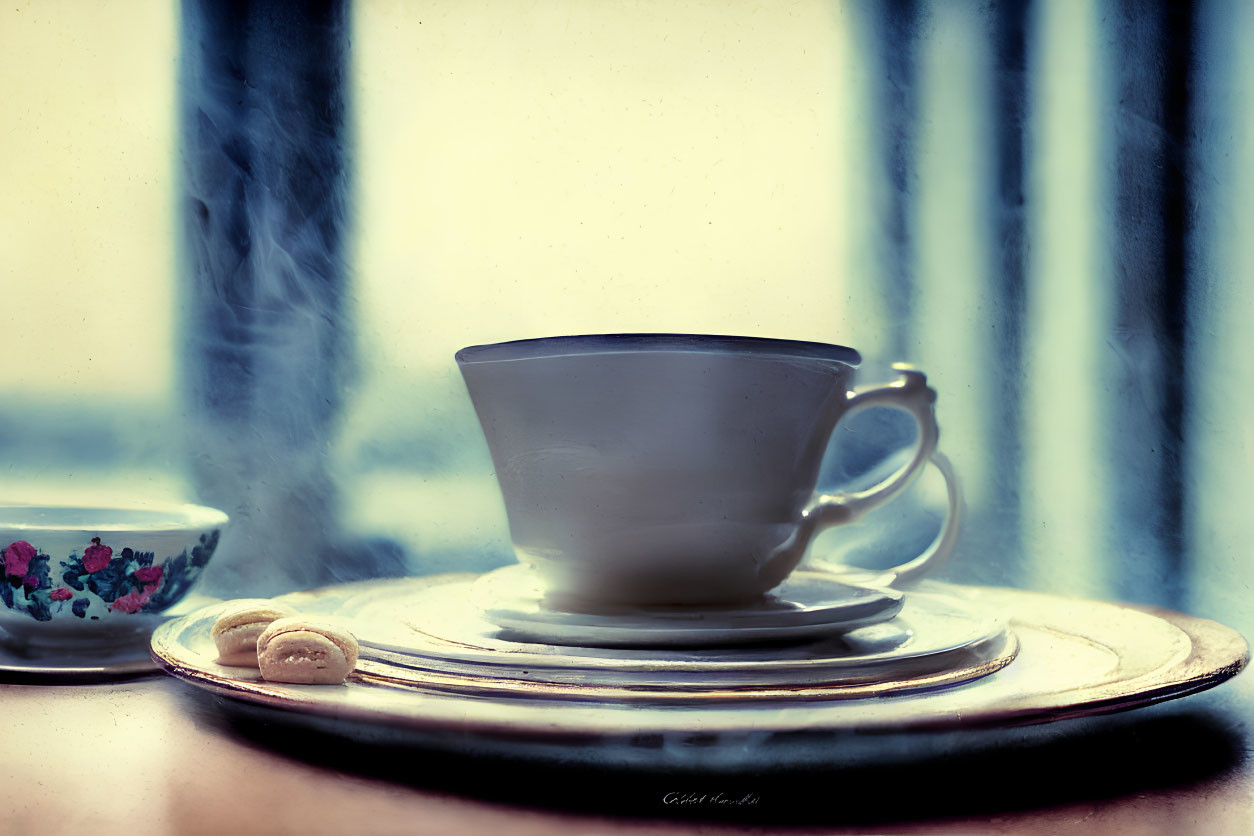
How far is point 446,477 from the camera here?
373 mm

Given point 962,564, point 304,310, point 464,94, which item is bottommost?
point 962,564

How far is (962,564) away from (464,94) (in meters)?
0.31

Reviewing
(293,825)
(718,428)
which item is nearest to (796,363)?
(718,428)

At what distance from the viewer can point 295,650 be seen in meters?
0.17

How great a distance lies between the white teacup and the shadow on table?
0.08 m

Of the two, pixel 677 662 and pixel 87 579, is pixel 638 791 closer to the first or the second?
pixel 677 662

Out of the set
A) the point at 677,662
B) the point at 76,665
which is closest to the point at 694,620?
the point at 677,662

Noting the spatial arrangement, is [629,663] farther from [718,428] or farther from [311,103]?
[311,103]

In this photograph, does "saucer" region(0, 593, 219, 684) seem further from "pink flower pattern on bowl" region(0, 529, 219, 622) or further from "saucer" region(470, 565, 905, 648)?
"saucer" region(470, 565, 905, 648)

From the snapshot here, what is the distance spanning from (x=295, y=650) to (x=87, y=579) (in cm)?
14

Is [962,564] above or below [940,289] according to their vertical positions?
below

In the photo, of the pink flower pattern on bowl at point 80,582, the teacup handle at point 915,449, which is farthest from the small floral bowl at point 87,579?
the teacup handle at point 915,449

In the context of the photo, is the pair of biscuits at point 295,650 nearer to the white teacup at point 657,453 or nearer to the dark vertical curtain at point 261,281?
the white teacup at point 657,453

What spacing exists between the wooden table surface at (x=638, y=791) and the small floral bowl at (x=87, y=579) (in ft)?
0.31
